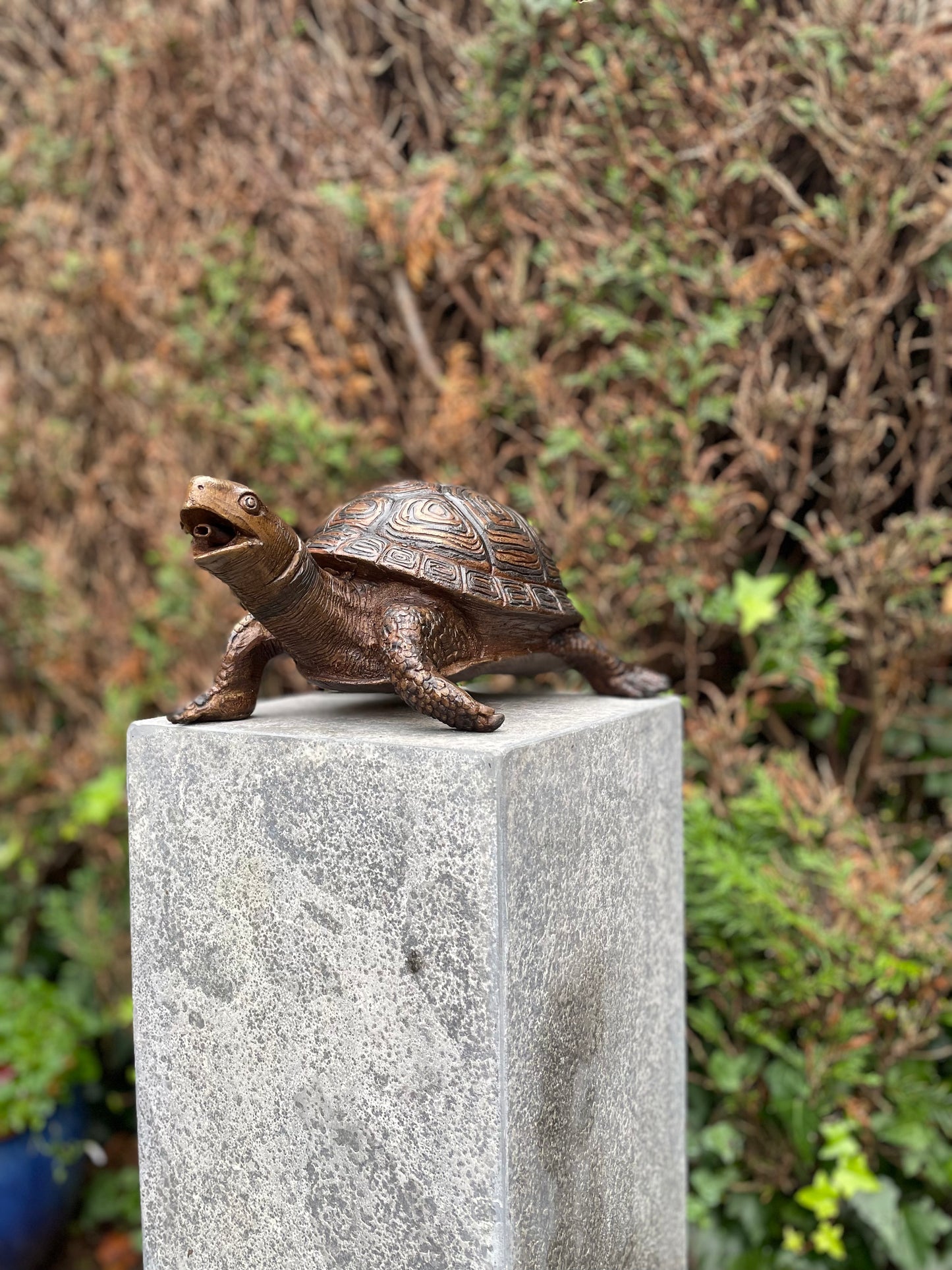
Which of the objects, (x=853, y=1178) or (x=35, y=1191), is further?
(x=35, y=1191)

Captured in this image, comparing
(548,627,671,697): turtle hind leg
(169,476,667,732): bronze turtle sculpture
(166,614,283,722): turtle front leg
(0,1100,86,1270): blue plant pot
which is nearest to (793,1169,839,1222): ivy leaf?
(548,627,671,697): turtle hind leg

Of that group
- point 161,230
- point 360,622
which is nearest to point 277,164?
point 161,230

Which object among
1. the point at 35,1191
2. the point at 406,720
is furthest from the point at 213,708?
the point at 35,1191

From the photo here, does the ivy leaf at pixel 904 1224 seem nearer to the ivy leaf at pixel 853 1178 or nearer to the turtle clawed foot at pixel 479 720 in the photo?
the ivy leaf at pixel 853 1178

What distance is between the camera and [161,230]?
284 centimetres

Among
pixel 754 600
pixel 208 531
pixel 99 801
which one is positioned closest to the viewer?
pixel 208 531

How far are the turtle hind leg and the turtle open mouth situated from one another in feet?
1.87

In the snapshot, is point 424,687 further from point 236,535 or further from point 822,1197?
point 822,1197

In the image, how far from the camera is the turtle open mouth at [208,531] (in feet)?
3.64

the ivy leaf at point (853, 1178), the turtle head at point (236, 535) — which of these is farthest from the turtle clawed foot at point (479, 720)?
the ivy leaf at point (853, 1178)

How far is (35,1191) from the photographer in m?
2.48

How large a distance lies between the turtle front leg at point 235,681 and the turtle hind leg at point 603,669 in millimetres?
438

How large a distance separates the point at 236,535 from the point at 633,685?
0.76 metres

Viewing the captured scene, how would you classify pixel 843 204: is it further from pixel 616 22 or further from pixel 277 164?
pixel 277 164
